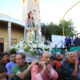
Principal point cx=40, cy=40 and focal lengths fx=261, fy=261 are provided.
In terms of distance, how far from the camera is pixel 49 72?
4.63 meters

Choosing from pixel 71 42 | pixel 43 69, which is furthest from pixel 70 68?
pixel 71 42

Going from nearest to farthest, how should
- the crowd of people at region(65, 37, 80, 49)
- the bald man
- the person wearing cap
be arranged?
the bald man < the person wearing cap < the crowd of people at region(65, 37, 80, 49)

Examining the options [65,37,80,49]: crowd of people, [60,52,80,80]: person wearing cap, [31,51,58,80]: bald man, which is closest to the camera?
[31,51,58,80]: bald man

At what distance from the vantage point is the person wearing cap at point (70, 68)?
204 inches

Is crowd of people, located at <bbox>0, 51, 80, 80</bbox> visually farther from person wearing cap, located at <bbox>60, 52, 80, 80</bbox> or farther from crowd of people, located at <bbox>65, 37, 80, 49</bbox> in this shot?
Result: crowd of people, located at <bbox>65, 37, 80, 49</bbox>

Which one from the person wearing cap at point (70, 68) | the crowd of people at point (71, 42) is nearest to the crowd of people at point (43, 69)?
the person wearing cap at point (70, 68)

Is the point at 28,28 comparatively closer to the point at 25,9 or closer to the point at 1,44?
the point at 1,44

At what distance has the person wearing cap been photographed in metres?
5.18

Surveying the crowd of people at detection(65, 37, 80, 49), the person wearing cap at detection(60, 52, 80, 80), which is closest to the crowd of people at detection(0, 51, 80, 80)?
the person wearing cap at detection(60, 52, 80, 80)

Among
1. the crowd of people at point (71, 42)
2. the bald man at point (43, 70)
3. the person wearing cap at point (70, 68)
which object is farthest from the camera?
the crowd of people at point (71, 42)

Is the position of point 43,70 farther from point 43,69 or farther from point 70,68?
point 70,68

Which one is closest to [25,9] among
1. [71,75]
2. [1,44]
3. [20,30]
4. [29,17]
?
[20,30]

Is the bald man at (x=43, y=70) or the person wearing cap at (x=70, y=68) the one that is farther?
the person wearing cap at (x=70, y=68)

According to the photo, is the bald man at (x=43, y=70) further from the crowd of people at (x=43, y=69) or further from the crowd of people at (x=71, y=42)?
the crowd of people at (x=71, y=42)
